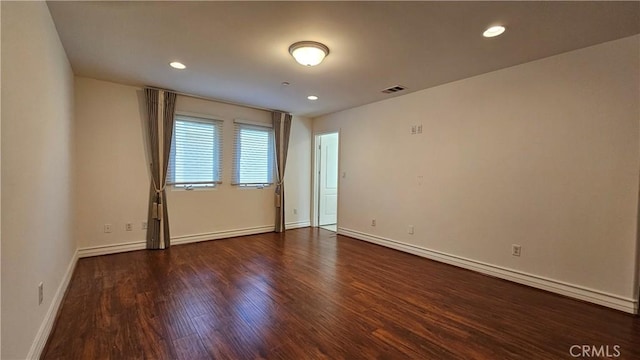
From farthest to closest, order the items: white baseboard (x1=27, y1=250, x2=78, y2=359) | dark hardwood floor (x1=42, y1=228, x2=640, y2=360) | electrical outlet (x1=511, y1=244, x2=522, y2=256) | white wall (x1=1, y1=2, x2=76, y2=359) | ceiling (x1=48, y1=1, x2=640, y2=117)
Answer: electrical outlet (x1=511, y1=244, x2=522, y2=256), ceiling (x1=48, y1=1, x2=640, y2=117), dark hardwood floor (x1=42, y1=228, x2=640, y2=360), white baseboard (x1=27, y1=250, x2=78, y2=359), white wall (x1=1, y1=2, x2=76, y2=359)

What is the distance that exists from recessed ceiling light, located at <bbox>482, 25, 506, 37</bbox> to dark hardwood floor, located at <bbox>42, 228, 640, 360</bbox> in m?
2.46

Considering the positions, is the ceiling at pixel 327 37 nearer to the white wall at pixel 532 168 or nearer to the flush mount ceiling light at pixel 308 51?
the flush mount ceiling light at pixel 308 51

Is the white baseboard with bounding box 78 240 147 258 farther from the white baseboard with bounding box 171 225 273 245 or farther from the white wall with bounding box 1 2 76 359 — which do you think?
the white wall with bounding box 1 2 76 359

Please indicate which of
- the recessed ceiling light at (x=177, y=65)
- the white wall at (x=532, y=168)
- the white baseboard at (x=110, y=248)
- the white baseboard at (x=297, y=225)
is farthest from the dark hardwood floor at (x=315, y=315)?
the recessed ceiling light at (x=177, y=65)

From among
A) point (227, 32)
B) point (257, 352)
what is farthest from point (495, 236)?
point (227, 32)

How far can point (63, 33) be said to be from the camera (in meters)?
2.48

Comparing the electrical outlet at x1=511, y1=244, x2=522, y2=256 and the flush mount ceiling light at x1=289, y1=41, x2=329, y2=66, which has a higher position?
the flush mount ceiling light at x1=289, y1=41, x2=329, y2=66

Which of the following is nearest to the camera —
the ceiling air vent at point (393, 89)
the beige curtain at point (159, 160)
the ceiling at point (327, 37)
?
the ceiling at point (327, 37)

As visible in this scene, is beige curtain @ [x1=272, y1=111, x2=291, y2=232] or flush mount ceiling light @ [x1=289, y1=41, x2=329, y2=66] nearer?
flush mount ceiling light @ [x1=289, y1=41, x2=329, y2=66]

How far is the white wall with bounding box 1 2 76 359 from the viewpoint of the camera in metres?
1.40

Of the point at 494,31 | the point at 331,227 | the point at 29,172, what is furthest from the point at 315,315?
the point at 331,227

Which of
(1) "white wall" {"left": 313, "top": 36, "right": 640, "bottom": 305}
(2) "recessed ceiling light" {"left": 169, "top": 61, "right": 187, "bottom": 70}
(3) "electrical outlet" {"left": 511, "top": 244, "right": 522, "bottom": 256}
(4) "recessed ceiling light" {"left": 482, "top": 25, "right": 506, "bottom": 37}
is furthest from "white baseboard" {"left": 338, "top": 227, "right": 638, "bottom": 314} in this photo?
(2) "recessed ceiling light" {"left": 169, "top": 61, "right": 187, "bottom": 70}

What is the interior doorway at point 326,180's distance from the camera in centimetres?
615

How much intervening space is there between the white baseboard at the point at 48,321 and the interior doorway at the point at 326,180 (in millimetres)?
4280
